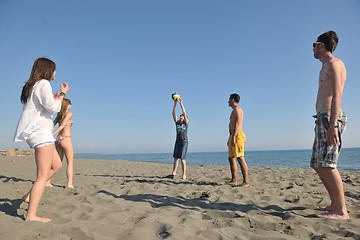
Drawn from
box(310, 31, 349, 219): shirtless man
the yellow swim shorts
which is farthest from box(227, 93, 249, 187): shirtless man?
box(310, 31, 349, 219): shirtless man

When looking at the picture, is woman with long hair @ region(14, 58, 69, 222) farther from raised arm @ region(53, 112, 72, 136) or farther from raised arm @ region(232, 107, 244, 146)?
raised arm @ region(232, 107, 244, 146)

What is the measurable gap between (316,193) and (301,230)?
2118mm

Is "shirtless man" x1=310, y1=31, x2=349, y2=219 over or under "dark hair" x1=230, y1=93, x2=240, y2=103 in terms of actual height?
under

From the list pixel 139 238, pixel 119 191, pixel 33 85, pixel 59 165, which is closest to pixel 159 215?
pixel 139 238

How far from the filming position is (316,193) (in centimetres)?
381

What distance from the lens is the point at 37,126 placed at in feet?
7.04

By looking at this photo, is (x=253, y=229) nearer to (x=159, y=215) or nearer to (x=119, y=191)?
(x=159, y=215)

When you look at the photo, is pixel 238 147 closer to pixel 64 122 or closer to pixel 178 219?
pixel 178 219

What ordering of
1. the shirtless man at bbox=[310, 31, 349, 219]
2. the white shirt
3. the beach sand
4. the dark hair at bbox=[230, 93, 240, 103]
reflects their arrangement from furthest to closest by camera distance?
the dark hair at bbox=[230, 93, 240, 103], the shirtless man at bbox=[310, 31, 349, 219], the white shirt, the beach sand

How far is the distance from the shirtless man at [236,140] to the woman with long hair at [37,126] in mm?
3628

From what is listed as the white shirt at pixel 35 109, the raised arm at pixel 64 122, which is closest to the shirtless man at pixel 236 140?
the raised arm at pixel 64 122

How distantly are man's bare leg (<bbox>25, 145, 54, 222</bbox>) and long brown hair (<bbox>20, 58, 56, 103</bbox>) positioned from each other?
56 cm

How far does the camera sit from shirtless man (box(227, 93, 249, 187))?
183 inches

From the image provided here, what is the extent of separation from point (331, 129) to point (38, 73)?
3.26 meters
